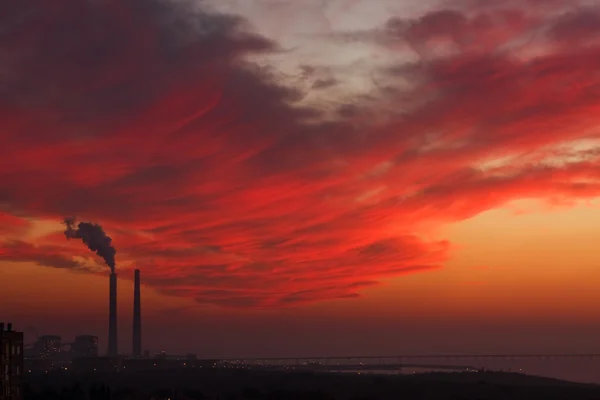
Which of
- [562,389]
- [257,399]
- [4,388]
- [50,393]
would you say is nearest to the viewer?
[4,388]

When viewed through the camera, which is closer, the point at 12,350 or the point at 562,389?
the point at 12,350

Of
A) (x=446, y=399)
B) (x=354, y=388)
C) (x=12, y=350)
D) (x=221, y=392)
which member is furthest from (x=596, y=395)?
(x=12, y=350)

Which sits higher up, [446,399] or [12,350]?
[12,350]

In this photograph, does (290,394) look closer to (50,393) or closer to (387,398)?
(387,398)

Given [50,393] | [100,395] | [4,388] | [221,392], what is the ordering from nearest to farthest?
[4,388], [100,395], [50,393], [221,392]

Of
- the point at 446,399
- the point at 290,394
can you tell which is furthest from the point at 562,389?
the point at 290,394

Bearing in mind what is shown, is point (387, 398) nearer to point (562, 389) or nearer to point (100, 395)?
point (562, 389)
